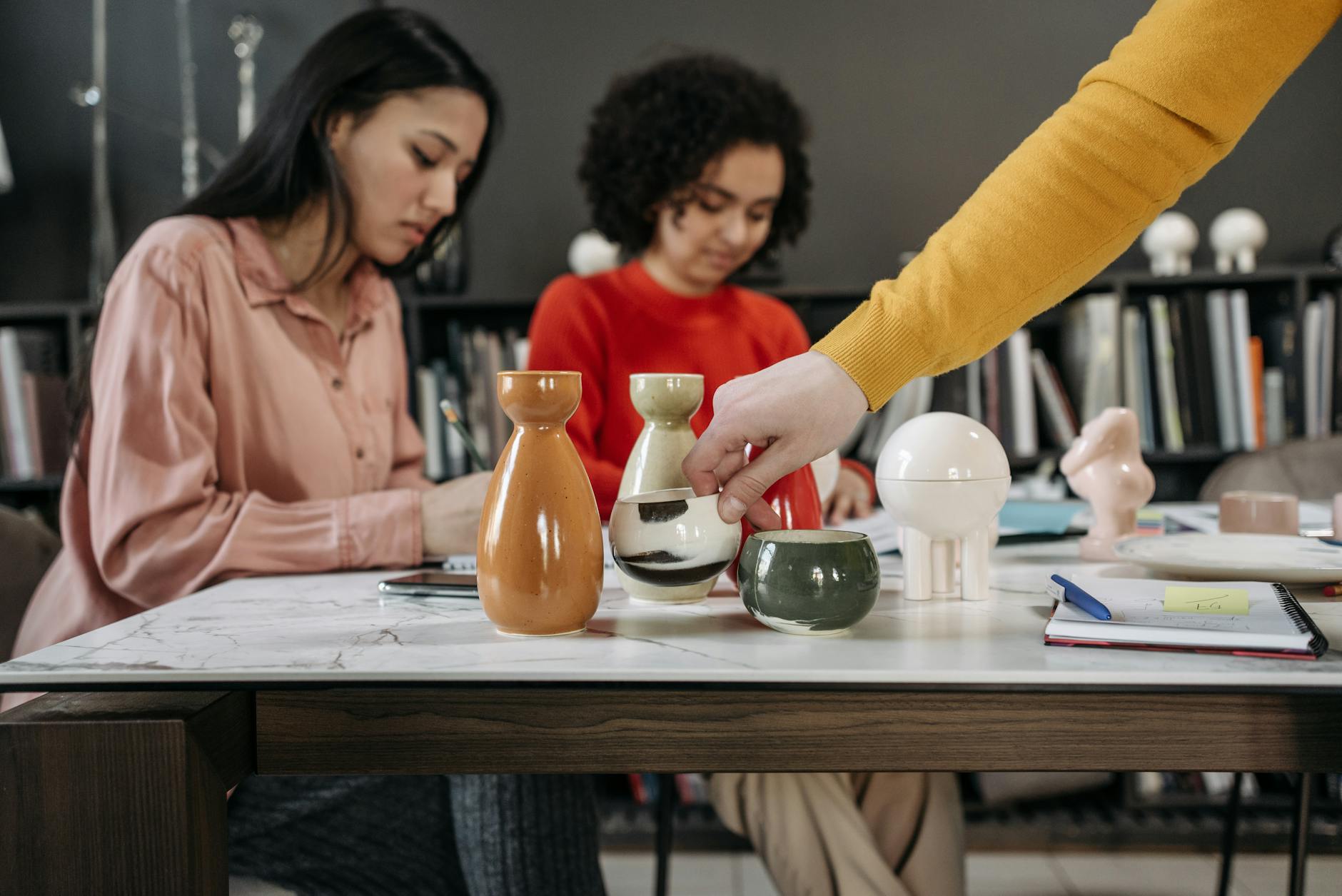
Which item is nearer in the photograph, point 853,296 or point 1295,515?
point 1295,515

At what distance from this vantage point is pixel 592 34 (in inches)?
108

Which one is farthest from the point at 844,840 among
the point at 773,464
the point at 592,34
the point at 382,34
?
the point at 592,34

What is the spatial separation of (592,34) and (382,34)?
1472 mm

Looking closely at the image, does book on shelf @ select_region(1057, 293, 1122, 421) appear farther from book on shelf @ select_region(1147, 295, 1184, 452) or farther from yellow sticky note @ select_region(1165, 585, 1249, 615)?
yellow sticky note @ select_region(1165, 585, 1249, 615)

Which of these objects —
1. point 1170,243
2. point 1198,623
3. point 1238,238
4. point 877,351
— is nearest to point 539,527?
point 877,351

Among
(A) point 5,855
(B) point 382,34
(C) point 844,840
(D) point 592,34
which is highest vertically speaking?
(D) point 592,34

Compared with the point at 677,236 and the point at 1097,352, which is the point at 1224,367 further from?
the point at 677,236

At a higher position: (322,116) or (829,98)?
(829,98)

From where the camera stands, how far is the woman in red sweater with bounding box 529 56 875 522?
1969 mm

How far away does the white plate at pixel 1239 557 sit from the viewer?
0.84 metres

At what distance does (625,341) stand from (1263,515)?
1.20 meters

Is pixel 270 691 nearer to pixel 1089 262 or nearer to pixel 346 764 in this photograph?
pixel 346 764

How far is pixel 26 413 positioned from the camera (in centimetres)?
250

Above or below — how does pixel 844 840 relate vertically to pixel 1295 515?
below
